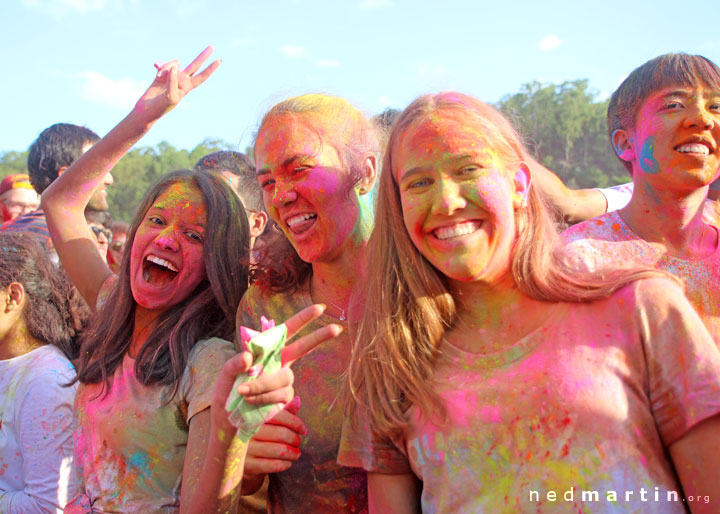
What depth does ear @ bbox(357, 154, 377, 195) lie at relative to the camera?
2291mm

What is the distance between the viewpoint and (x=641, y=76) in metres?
2.52

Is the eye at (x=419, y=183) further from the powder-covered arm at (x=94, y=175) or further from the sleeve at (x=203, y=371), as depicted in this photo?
the powder-covered arm at (x=94, y=175)

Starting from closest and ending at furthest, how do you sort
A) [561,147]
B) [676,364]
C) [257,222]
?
[676,364]
[257,222]
[561,147]

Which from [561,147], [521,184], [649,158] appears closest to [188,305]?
[521,184]

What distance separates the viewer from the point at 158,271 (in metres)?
2.45

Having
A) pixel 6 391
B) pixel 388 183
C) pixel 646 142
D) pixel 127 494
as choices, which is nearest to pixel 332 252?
pixel 388 183

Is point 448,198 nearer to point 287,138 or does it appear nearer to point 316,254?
point 316,254

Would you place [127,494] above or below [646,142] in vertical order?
below

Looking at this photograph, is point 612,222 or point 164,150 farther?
point 164,150

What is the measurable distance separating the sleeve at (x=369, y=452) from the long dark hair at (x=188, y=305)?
0.74 metres

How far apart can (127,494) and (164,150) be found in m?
43.4

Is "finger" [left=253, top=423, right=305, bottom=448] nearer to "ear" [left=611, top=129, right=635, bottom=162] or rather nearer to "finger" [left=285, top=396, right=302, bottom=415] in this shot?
"finger" [left=285, top=396, right=302, bottom=415]

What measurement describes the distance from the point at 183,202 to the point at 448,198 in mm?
1222

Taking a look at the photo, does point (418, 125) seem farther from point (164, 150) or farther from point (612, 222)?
point (164, 150)
